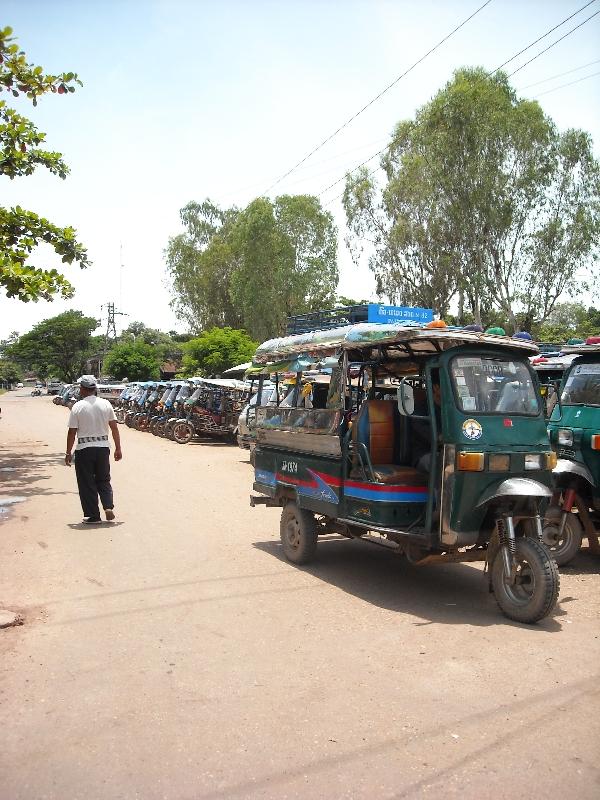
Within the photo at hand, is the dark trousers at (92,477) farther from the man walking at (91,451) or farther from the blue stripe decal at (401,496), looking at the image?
the blue stripe decal at (401,496)

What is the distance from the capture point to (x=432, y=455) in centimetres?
598

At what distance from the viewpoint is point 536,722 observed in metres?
3.86

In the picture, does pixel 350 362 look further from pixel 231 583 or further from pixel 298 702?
pixel 298 702

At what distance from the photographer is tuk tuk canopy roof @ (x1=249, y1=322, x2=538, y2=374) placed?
235 inches

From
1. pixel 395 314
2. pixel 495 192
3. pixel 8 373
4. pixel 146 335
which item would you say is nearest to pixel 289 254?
pixel 495 192

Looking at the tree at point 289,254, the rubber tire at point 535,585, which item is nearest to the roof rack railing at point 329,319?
the rubber tire at point 535,585

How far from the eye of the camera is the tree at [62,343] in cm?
9225

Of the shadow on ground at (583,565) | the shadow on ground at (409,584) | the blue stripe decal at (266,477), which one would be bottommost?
the shadow on ground at (583,565)

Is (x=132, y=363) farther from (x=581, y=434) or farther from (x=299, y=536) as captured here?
(x=581, y=434)

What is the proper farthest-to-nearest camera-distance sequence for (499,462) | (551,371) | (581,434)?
(551,371) < (581,434) < (499,462)

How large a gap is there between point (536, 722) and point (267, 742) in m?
1.49

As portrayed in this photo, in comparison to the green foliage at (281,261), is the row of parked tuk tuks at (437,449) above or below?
below

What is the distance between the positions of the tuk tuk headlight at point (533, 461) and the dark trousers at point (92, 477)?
5.70m

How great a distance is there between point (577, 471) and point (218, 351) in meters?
30.2
